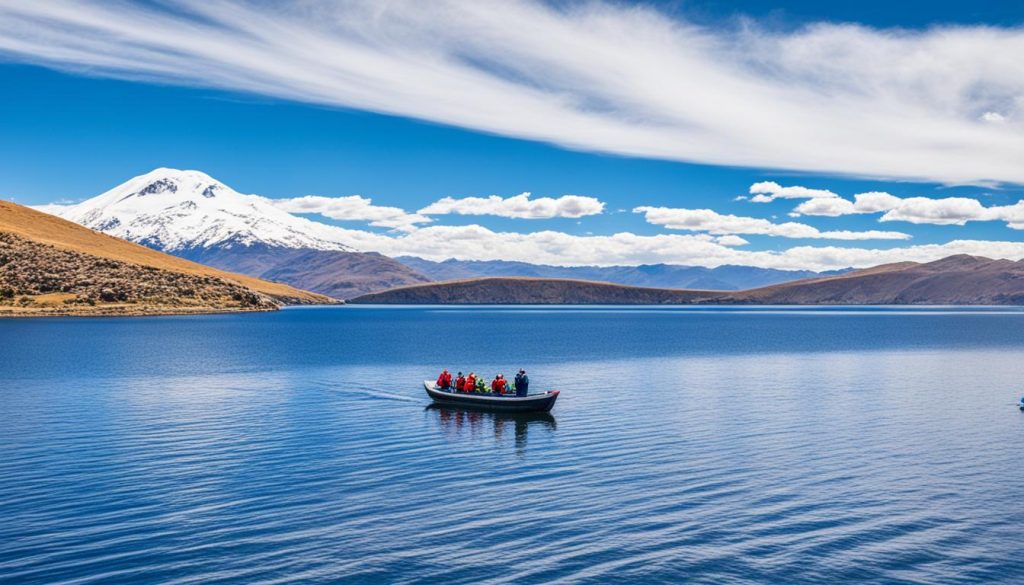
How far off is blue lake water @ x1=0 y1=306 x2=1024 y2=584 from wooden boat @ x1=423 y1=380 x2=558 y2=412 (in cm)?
125

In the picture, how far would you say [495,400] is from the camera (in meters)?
64.1

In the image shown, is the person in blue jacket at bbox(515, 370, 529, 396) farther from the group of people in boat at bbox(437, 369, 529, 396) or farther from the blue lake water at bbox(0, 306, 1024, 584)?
the blue lake water at bbox(0, 306, 1024, 584)

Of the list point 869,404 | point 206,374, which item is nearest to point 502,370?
point 206,374

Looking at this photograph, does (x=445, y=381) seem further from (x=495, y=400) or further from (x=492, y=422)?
(x=492, y=422)

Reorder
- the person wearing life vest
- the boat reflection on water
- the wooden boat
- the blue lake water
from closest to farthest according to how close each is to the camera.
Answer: the blue lake water → the boat reflection on water → the wooden boat → the person wearing life vest

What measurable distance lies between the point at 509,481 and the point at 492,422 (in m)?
20.7

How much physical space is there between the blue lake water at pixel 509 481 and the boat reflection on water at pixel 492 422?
0.43m

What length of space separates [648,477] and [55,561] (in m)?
25.9

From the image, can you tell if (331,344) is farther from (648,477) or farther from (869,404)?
(648,477)

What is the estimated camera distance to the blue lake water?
2788cm

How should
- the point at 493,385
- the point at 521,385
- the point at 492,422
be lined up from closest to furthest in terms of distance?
the point at 492,422, the point at 521,385, the point at 493,385

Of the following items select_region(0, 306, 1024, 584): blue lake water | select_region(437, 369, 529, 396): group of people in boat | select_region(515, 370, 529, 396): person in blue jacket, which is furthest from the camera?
select_region(437, 369, 529, 396): group of people in boat

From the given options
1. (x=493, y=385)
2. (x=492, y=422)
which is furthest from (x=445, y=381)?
(x=492, y=422)

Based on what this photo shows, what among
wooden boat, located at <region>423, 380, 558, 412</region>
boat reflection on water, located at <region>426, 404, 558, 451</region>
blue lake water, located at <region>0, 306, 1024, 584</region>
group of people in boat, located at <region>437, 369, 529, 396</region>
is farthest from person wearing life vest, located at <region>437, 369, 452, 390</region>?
blue lake water, located at <region>0, 306, 1024, 584</region>
